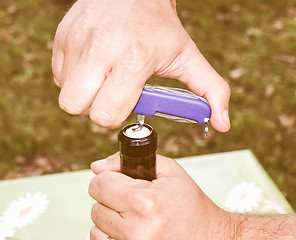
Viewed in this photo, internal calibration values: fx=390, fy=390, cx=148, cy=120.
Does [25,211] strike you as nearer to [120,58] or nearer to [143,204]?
[143,204]

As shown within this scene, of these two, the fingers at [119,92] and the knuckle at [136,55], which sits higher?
the knuckle at [136,55]

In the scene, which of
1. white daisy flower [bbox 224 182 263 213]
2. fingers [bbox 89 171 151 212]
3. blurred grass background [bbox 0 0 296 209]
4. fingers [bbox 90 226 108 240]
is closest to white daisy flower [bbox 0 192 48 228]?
fingers [bbox 90 226 108 240]

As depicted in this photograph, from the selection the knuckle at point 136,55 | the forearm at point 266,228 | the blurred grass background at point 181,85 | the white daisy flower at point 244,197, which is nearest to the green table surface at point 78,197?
the white daisy flower at point 244,197

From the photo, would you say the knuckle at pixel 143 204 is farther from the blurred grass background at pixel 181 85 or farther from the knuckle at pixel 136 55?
the blurred grass background at pixel 181 85

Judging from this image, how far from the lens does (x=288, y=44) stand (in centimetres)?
450

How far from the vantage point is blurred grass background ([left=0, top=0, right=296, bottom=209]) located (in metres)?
3.29

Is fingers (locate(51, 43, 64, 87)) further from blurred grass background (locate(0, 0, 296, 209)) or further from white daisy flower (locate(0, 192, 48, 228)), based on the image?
blurred grass background (locate(0, 0, 296, 209))

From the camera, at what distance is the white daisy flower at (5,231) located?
57.2 inches

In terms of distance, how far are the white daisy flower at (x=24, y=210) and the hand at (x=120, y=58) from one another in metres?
0.62

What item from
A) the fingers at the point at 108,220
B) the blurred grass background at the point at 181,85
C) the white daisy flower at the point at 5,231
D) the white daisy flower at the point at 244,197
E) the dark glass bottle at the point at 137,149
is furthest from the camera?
the blurred grass background at the point at 181,85

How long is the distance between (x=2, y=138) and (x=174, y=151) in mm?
1479

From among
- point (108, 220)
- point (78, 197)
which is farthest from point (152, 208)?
point (78, 197)

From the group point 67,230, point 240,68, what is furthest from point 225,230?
point 240,68

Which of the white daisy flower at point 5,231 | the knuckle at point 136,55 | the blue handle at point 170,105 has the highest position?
the knuckle at point 136,55
